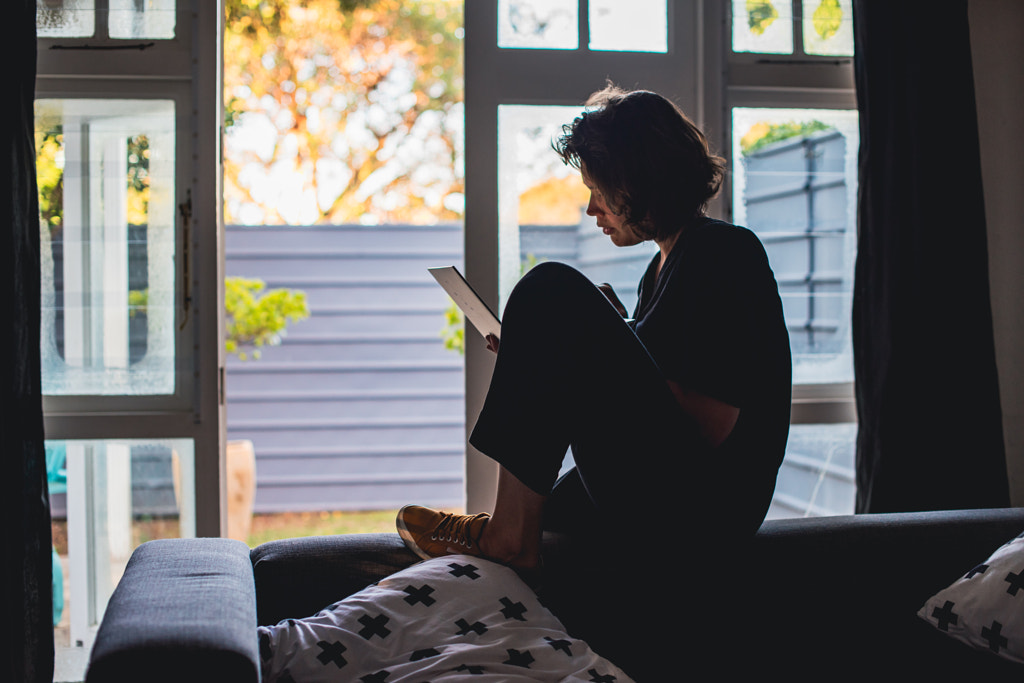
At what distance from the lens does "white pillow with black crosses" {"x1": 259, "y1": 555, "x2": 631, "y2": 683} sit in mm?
1211

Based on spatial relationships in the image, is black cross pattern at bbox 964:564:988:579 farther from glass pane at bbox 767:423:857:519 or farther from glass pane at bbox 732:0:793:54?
glass pane at bbox 732:0:793:54

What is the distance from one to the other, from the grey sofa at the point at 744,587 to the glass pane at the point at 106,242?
0.81 meters

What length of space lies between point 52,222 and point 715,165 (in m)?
1.60

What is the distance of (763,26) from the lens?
2.30 metres

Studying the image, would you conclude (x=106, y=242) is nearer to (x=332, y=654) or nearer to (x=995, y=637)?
(x=332, y=654)

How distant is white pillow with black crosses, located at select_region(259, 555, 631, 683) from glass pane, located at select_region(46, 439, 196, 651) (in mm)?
974

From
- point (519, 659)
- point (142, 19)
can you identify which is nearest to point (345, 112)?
point (142, 19)

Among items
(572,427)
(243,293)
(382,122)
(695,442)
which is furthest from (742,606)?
(382,122)

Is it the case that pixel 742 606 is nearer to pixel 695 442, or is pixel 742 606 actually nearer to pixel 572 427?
pixel 695 442

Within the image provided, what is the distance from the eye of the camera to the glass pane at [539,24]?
2211 millimetres

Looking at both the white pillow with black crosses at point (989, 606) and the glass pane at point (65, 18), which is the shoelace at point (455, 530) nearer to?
the white pillow with black crosses at point (989, 606)

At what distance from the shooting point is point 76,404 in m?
2.09

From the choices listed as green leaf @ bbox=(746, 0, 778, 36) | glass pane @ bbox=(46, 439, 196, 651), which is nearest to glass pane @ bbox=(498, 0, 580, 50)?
green leaf @ bbox=(746, 0, 778, 36)

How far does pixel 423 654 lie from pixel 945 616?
35.4 inches
